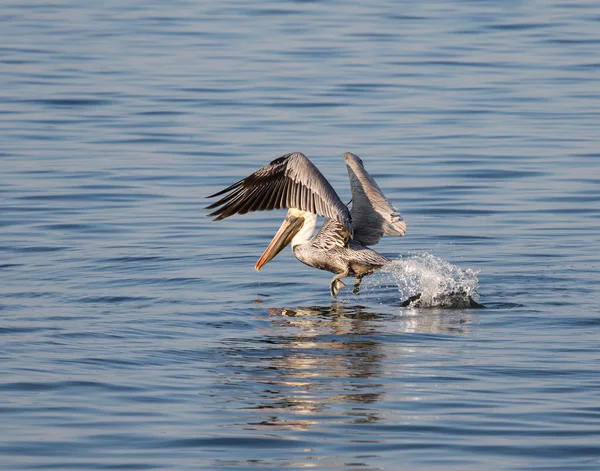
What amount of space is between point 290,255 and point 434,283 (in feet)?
7.77

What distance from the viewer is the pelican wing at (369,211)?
32.5ft

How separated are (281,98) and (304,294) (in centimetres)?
844

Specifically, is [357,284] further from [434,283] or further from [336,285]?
[434,283]

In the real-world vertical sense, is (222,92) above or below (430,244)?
above

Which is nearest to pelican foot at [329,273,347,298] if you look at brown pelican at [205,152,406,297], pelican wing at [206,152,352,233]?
brown pelican at [205,152,406,297]

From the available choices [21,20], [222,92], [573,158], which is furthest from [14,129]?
[21,20]

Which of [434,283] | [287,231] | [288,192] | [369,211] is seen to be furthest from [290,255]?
[434,283]

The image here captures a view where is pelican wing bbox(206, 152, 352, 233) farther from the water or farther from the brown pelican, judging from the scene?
the water

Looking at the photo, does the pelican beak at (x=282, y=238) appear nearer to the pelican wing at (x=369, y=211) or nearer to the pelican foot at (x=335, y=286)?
the pelican wing at (x=369, y=211)

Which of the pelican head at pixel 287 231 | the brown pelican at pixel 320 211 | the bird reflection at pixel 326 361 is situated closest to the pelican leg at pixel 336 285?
the brown pelican at pixel 320 211

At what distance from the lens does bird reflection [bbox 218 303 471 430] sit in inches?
250

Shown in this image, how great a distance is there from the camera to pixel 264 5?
27.0 metres

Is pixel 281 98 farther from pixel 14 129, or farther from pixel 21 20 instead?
pixel 21 20

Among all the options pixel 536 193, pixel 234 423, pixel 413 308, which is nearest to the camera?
pixel 234 423
